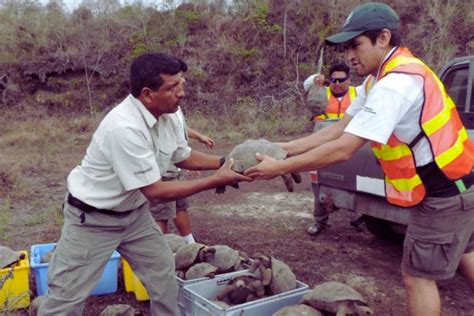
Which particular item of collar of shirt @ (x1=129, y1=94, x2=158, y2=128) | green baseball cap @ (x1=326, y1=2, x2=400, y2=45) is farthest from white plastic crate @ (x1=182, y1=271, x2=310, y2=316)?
green baseball cap @ (x1=326, y1=2, x2=400, y2=45)

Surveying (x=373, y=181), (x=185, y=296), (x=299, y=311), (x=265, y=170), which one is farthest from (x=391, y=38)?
(x=185, y=296)

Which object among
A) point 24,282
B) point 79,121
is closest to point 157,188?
point 24,282

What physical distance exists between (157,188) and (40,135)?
12605 mm

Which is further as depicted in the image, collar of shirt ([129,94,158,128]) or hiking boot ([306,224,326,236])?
hiking boot ([306,224,326,236])

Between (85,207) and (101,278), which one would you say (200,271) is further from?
(85,207)

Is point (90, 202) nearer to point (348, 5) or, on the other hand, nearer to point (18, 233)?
point (18, 233)

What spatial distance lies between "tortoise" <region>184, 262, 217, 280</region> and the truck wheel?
2264 mm

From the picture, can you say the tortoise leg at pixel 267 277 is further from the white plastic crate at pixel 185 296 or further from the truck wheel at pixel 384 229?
the truck wheel at pixel 384 229

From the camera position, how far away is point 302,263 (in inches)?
215

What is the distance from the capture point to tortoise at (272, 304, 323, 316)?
11.3 feet

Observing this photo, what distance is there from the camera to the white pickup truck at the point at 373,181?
4984mm

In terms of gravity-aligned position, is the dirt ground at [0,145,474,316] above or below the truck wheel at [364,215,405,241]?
below

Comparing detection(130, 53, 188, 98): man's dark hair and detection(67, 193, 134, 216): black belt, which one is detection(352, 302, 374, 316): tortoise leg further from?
detection(130, 53, 188, 98): man's dark hair

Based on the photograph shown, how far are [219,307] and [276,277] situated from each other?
510 mm
